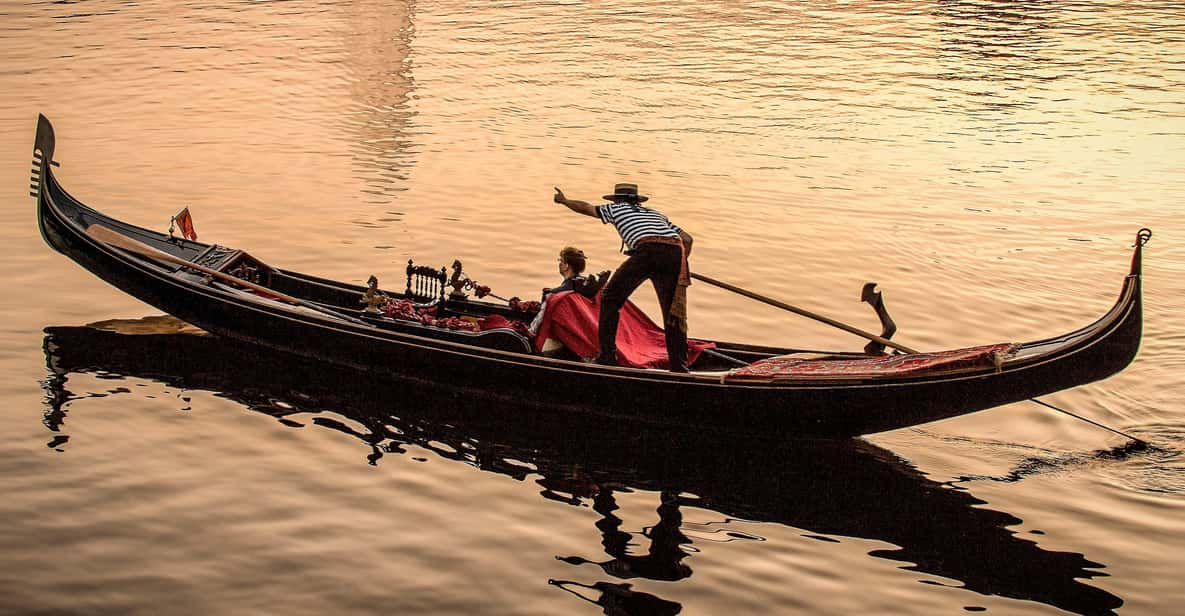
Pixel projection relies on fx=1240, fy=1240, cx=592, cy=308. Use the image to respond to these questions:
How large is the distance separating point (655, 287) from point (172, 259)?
4048 mm

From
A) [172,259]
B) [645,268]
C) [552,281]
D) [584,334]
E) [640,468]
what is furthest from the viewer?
[552,281]

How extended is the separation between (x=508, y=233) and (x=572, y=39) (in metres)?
14.2

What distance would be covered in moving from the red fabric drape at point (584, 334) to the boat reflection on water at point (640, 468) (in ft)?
1.57

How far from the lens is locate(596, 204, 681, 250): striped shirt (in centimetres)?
836

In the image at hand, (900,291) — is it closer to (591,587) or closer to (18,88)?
(591,587)

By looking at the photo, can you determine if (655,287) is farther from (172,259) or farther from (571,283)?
(172,259)

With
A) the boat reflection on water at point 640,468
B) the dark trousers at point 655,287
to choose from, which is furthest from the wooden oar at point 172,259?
the dark trousers at point 655,287

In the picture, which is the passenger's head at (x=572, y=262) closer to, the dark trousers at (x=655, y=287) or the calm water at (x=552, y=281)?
the dark trousers at (x=655, y=287)

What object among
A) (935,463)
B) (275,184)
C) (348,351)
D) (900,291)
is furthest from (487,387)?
(275,184)

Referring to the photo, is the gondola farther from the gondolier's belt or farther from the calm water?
the gondolier's belt

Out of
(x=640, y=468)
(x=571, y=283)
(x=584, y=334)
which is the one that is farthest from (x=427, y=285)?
(x=640, y=468)

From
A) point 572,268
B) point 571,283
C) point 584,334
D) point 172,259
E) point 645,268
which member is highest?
point 645,268

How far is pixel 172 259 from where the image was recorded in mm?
9797

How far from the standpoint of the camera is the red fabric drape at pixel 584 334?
8.72 meters
